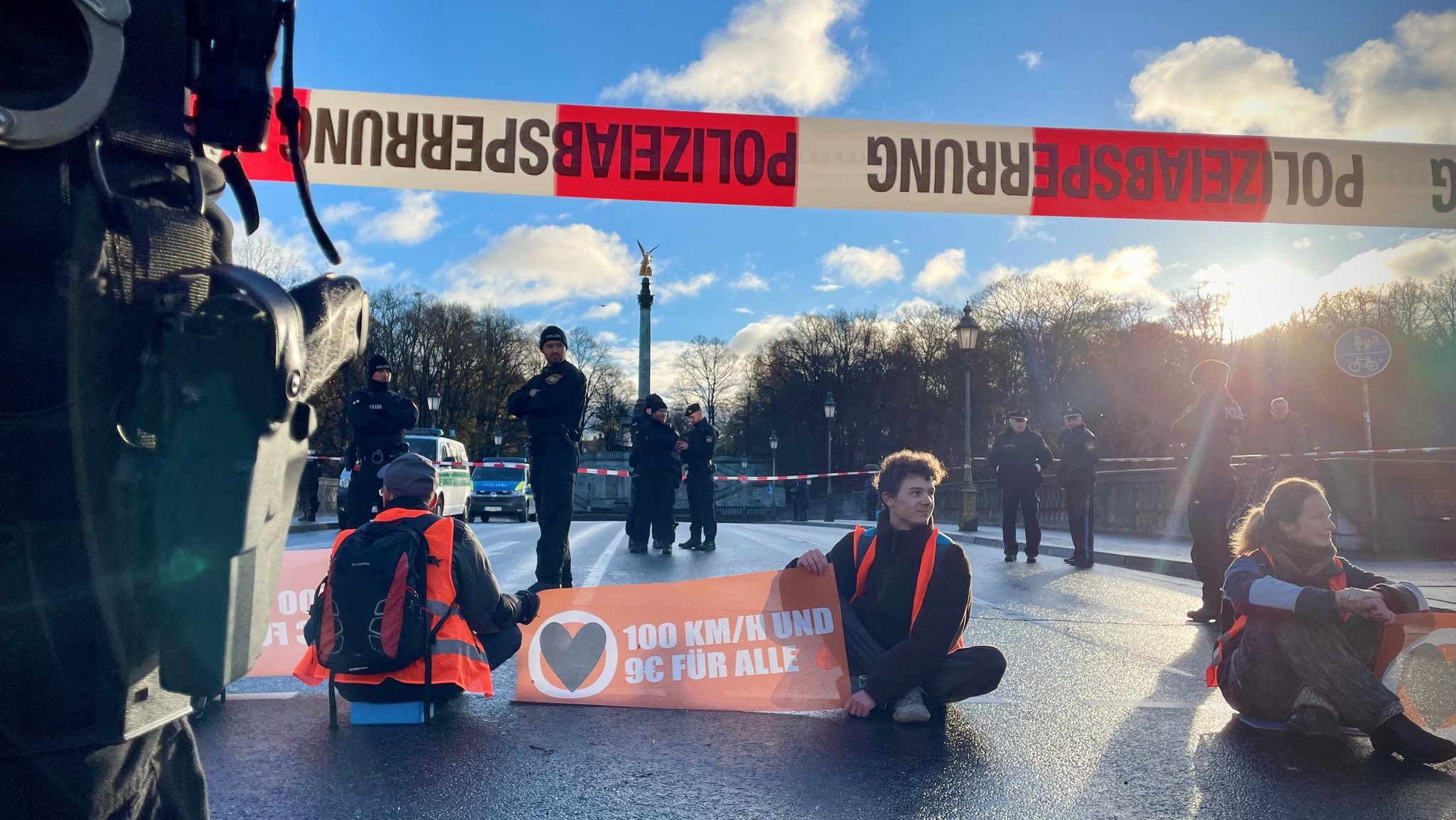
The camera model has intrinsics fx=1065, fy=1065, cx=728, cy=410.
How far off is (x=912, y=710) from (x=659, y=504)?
375 inches

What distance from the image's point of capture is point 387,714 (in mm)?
4176

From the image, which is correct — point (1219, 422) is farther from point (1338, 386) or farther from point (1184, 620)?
point (1338, 386)

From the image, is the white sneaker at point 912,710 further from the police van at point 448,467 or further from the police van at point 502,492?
the police van at point 502,492

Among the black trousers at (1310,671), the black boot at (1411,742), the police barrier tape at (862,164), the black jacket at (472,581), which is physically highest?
the police barrier tape at (862,164)

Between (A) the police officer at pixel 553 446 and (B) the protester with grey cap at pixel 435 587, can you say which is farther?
(A) the police officer at pixel 553 446

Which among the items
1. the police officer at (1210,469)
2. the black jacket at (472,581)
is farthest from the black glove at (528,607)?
the police officer at (1210,469)

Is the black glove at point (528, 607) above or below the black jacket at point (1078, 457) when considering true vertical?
below

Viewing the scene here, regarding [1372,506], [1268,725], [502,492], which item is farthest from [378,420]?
[502,492]

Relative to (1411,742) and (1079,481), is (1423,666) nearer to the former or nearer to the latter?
(1411,742)

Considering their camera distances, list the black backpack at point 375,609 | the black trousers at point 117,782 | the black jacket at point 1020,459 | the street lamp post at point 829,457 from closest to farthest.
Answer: the black trousers at point 117,782 → the black backpack at point 375,609 → the black jacket at point 1020,459 → the street lamp post at point 829,457

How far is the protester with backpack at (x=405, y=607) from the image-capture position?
4.07 m

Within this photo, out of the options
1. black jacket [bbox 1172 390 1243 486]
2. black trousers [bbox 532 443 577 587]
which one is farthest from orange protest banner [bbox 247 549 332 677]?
black jacket [bbox 1172 390 1243 486]

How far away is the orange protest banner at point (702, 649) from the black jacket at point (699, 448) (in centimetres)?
1009

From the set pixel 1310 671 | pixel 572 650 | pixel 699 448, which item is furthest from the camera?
pixel 699 448
